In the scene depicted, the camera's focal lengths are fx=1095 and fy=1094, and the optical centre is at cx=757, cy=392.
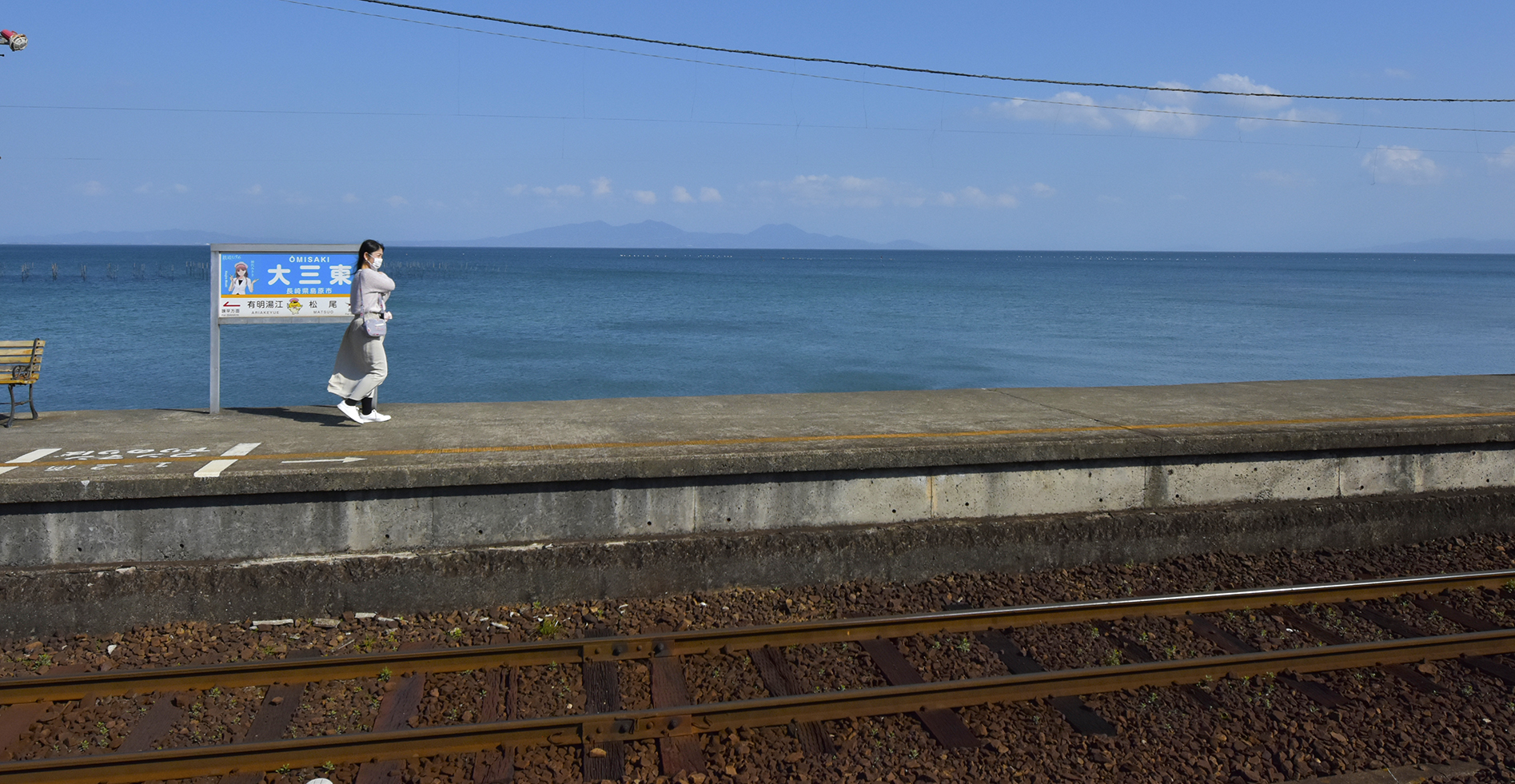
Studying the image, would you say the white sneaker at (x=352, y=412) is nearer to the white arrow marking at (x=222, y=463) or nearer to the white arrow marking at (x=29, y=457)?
the white arrow marking at (x=222, y=463)

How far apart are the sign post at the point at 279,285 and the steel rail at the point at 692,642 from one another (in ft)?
14.3

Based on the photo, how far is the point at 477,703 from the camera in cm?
592

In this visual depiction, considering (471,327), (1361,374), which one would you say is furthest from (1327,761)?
(471,327)

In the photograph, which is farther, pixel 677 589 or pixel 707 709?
pixel 677 589

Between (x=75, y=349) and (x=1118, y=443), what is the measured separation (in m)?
39.5

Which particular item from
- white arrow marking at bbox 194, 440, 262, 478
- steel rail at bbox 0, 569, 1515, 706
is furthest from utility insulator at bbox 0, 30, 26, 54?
steel rail at bbox 0, 569, 1515, 706

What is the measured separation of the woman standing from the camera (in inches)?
357

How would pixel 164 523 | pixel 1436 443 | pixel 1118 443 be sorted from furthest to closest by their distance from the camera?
1. pixel 1436 443
2. pixel 1118 443
3. pixel 164 523

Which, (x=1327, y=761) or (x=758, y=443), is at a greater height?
(x=758, y=443)

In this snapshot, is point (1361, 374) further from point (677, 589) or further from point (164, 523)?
point (164, 523)

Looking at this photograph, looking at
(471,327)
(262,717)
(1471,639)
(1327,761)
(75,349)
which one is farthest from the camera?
(471,327)

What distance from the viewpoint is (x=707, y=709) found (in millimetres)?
5473

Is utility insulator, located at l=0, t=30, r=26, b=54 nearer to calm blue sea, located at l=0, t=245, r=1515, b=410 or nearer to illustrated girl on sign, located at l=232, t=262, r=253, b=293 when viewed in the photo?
illustrated girl on sign, located at l=232, t=262, r=253, b=293

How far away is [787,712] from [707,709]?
1.39 feet
